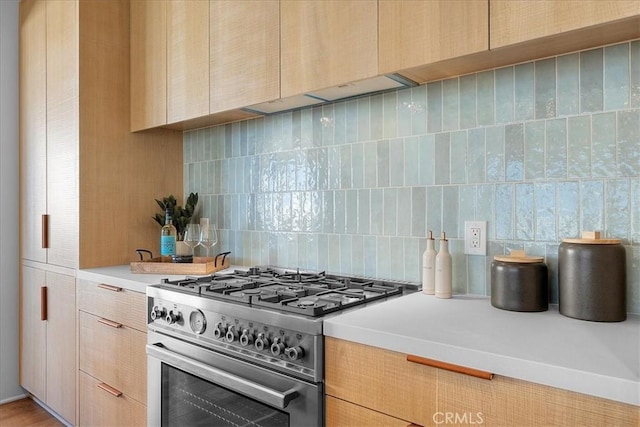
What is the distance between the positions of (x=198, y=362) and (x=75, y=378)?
132 cm

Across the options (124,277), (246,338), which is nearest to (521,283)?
(246,338)

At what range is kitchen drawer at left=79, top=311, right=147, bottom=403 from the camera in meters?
1.94

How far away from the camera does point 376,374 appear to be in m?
1.13

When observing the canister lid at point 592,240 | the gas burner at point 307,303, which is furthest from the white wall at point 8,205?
the canister lid at point 592,240

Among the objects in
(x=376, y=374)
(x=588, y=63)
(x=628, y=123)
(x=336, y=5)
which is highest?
(x=336, y=5)

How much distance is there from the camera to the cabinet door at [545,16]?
42.4 inches

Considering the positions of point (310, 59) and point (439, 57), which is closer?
point (439, 57)

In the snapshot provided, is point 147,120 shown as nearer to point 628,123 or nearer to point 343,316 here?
point 343,316

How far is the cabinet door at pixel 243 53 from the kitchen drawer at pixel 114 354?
1101 mm

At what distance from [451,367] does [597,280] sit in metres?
0.53

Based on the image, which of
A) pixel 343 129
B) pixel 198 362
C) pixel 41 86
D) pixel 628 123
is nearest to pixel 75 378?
pixel 198 362

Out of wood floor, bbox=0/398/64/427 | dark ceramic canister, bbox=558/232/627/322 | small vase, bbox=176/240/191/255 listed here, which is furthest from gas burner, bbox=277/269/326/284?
wood floor, bbox=0/398/64/427

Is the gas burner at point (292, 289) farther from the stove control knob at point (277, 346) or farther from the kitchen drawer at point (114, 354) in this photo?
the kitchen drawer at point (114, 354)

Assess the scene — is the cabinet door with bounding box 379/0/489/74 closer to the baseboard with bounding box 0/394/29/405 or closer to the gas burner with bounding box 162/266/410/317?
the gas burner with bounding box 162/266/410/317
